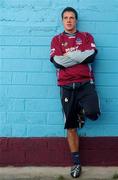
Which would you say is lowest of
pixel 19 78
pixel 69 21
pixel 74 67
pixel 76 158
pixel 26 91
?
pixel 76 158

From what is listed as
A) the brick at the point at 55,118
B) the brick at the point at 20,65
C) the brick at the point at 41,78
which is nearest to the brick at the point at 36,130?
the brick at the point at 55,118

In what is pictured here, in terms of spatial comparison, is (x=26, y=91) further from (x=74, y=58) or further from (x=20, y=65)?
(x=74, y=58)

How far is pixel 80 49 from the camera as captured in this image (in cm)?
513

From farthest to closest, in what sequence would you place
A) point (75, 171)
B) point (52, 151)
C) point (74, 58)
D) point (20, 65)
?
point (52, 151) → point (20, 65) → point (75, 171) → point (74, 58)

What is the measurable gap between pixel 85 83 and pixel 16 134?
109 cm

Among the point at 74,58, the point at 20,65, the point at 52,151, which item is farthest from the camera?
the point at 52,151

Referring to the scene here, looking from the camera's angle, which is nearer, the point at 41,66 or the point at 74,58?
the point at 74,58

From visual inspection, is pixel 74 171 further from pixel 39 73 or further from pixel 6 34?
pixel 6 34

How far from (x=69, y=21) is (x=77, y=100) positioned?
0.92 m

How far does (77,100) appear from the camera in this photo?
204 inches

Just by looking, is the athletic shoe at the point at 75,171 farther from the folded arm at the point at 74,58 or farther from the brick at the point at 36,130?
the folded arm at the point at 74,58

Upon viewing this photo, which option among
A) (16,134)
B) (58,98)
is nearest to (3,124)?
(16,134)

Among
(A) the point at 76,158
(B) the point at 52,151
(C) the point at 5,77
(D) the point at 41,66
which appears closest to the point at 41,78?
(D) the point at 41,66

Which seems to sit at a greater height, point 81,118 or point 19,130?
point 81,118
